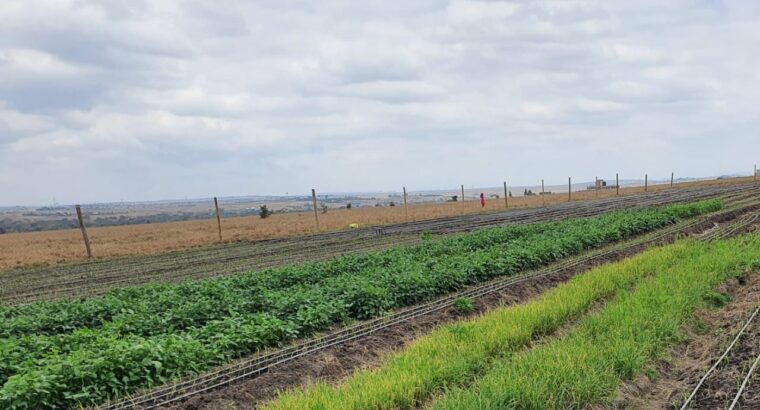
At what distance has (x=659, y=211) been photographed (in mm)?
19984

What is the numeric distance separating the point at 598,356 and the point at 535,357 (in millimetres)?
634

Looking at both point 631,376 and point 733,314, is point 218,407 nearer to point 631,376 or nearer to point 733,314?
point 631,376

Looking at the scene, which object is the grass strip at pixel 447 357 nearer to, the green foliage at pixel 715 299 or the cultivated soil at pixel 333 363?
the cultivated soil at pixel 333 363

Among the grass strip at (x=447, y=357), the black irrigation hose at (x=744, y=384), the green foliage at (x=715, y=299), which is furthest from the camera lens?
the green foliage at (x=715, y=299)

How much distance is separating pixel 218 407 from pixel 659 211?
19432 mm

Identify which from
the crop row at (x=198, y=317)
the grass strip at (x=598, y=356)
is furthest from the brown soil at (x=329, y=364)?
the grass strip at (x=598, y=356)

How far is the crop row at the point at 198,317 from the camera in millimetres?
5188

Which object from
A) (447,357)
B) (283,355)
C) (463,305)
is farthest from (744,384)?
(283,355)

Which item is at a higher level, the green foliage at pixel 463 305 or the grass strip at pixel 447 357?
the grass strip at pixel 447 357

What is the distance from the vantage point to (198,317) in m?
7.61

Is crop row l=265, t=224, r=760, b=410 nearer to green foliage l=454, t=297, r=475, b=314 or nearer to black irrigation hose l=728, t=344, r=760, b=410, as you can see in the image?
black irrigation hose l=728, t=344, r=760, b=410

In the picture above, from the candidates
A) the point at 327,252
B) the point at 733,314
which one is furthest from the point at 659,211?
the point at 733,314

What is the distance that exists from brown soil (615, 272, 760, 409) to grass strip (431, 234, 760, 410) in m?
0.14

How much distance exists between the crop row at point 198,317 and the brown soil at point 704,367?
13.0ft
